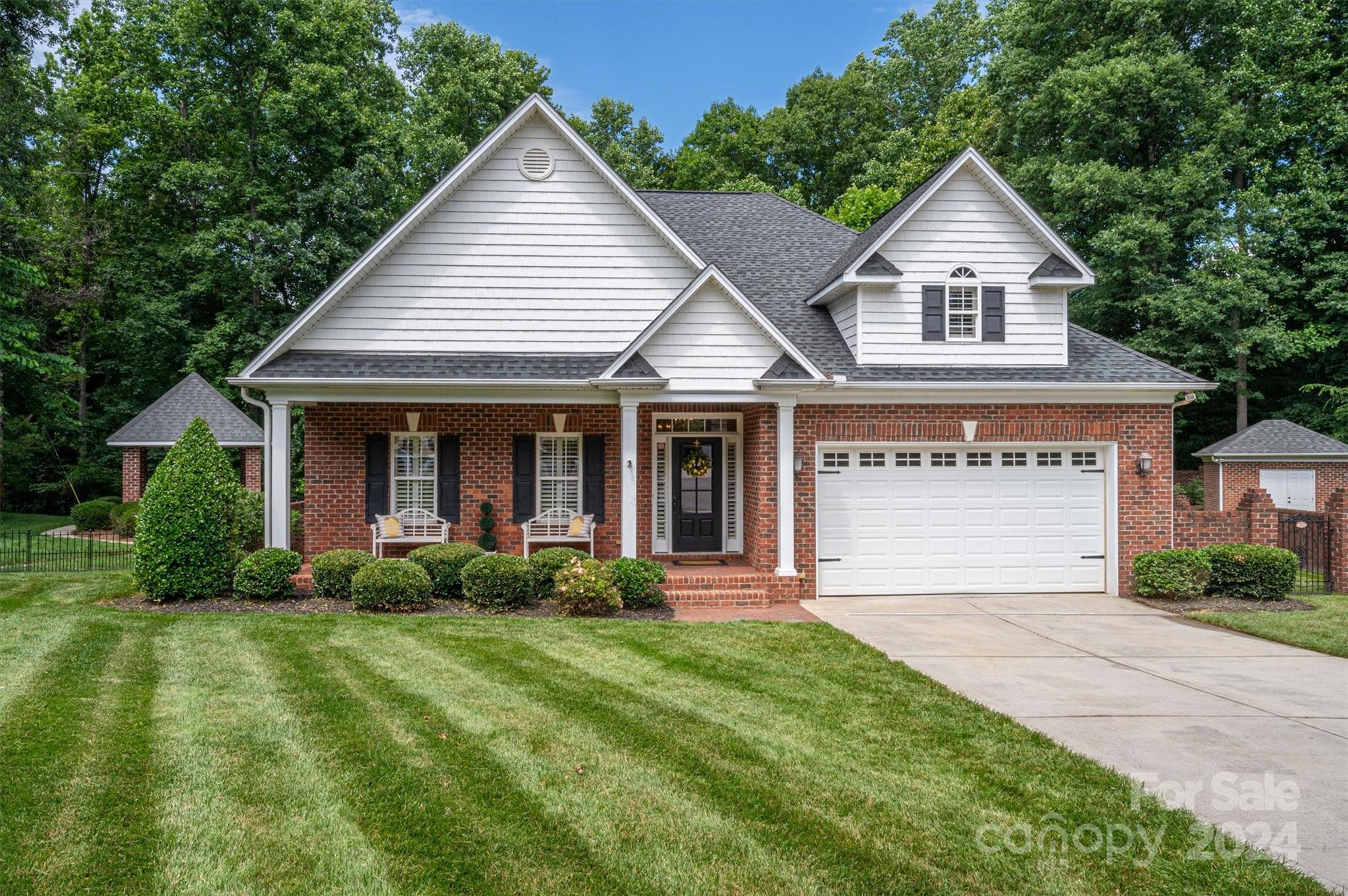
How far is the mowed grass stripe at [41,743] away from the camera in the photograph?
151 inches

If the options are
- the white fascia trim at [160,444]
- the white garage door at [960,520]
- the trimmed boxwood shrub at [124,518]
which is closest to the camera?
the white garage door at [960,520]

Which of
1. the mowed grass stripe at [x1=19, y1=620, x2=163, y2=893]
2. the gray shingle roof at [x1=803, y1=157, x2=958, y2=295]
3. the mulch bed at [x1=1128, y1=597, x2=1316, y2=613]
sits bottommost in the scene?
the mulch bed at [x1=1128, y1=597, x2=1316, y2=613]

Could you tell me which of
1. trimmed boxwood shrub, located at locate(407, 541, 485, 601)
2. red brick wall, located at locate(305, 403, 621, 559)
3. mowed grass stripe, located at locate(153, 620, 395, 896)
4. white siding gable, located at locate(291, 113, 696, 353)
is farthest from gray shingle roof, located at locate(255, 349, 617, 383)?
mowed grass stripe, located at locate(153, 620, 395, 896)

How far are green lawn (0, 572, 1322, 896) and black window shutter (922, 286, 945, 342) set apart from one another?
6431 millimetres

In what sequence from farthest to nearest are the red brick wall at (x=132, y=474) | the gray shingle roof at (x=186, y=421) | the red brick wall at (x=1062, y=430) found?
the red brick wall at (x=132, y=474) → the gray shingle roof at (x=186, y=421) → the red brick wall at (x=1062, y=430)

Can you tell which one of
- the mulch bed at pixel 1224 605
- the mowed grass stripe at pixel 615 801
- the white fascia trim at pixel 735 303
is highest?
the white fascia trim at pixel 735 303

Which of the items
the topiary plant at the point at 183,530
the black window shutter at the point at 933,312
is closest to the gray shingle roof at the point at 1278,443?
the black window shutter at the point at 933,312

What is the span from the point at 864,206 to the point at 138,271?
25.3 meters

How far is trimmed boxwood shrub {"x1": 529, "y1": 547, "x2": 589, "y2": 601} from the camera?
1051 centimetres

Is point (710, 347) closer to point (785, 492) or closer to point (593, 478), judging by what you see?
point (785, 492)

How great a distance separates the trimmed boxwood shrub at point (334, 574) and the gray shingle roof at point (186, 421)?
11.9m

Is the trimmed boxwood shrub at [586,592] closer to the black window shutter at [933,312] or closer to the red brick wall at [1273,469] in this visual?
the black window shutter at [933,312]

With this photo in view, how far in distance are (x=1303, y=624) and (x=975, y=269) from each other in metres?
6.62

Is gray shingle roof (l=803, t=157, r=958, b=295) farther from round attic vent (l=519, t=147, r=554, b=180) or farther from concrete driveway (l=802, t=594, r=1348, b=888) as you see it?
concrete driveway (l=802, t=594, r=1348, b=888)
